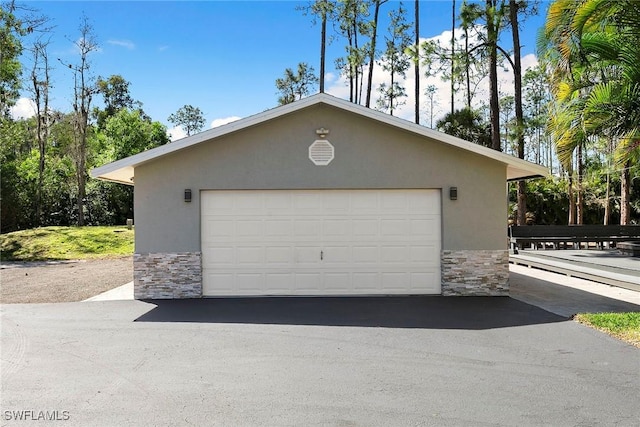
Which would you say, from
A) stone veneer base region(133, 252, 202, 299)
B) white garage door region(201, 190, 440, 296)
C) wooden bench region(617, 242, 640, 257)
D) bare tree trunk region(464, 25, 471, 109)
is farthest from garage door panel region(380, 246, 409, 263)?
bare tree trunk region(464, 25, 471, 109)

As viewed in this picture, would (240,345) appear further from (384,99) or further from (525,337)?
(384,99)

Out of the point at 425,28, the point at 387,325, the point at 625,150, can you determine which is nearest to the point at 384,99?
the point at 425,28

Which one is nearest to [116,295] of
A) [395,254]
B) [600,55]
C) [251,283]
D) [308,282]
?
[251,283]

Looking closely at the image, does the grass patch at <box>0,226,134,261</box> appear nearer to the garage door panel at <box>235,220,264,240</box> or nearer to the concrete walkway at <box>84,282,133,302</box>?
the concrete walkway at <box>84,282,133,302</box>

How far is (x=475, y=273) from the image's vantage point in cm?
1033

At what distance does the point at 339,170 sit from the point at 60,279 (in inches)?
329

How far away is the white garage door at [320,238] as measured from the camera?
1042cm

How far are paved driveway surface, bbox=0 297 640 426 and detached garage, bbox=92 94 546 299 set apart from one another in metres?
1.55

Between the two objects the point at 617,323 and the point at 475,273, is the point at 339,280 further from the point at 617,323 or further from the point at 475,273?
the point at 617,323

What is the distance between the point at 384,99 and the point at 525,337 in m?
27.5

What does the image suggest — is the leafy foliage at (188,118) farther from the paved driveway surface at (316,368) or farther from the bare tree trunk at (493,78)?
the paved driveway surface at (316,368)

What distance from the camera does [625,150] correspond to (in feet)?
35.8

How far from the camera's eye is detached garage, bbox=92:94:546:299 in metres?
10.3

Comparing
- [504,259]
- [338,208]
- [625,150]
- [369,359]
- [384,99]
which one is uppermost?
[384,99]
